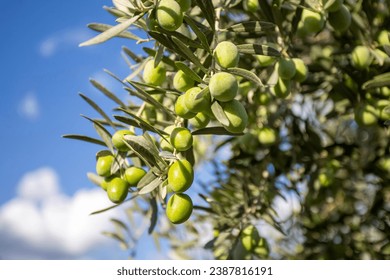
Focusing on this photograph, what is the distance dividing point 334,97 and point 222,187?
0.74 meters

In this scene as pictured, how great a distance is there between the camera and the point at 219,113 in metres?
1.07

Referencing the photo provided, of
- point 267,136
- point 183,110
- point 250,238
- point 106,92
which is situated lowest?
point 250,238

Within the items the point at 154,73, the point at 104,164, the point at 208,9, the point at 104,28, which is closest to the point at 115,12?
the point at 104,28

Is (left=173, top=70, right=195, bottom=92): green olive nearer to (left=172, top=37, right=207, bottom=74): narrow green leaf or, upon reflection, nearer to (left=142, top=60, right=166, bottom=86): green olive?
(left=172, top=37, right=207, bottom=74): narrow green leaf

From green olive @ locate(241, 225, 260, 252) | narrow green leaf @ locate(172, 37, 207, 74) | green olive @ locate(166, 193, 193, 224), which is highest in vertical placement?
narrow green leaf @ locate(172, 37, 207, 74)

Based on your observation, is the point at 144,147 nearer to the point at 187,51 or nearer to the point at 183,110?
the point at 183,110

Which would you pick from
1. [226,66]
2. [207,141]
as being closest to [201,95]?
[226,66]

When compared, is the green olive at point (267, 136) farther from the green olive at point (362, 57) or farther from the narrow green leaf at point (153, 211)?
the narrow green leaf at point (153, 211)

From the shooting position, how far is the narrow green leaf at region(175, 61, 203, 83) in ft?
3.60

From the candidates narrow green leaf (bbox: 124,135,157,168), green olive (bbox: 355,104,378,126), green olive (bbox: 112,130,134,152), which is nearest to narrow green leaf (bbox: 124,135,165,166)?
narrow green leaf (bbox: 124,135,157,168)

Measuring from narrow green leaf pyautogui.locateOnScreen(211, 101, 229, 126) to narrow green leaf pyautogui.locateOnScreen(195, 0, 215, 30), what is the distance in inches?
10.7

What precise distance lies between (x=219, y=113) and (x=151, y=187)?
0.29m

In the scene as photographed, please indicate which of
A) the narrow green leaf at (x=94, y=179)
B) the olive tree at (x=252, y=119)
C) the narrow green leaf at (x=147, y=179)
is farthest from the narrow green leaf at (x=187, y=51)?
the narrow green leaf at (x=94, y=179)

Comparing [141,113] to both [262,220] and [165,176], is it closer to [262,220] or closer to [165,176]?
[165,176]
